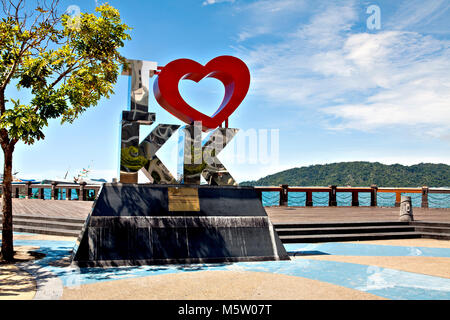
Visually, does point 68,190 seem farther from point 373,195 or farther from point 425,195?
point 425,195

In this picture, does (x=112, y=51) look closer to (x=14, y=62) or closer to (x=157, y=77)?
(x=157, y=77)

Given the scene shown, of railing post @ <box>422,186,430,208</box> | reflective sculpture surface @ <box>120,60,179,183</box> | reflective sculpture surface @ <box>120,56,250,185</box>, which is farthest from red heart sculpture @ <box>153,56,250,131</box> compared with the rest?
railing post @ <box>422,186,430,208</box>

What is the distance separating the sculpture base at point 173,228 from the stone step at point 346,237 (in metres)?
3.04

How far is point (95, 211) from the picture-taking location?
853 centimetres

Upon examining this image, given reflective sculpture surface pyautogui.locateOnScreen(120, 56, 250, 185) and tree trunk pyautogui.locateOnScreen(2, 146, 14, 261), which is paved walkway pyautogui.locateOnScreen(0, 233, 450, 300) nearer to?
tree trunk pyautogui.locateOnScreen(2, 146, 14, 261)

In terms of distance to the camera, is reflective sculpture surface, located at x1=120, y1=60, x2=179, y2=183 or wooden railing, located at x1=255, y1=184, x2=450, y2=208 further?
wooden railing, located at x1=255, y1=184, x2=450, y2=208

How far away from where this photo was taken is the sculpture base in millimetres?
8242

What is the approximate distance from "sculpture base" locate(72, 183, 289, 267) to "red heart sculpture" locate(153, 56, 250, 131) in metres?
1.97

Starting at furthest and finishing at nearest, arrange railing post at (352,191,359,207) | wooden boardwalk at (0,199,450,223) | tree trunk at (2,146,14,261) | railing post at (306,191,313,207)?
1. railing post at (352,191,359,207)
2. railing post at (306,191,313,207)
3. wooden boardwalk at (0,199,450,223)
4. tree trunk at (2,146,14,261)

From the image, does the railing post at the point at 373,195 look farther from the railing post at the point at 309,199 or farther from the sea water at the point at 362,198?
the railing post at the point at 309,199

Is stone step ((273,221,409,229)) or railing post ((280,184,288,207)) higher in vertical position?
railing post ((280,184,288,207))

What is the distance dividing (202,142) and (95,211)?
3313mm

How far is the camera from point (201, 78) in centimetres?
1044

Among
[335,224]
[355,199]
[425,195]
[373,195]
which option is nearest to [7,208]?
[335,224]
